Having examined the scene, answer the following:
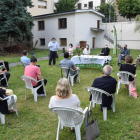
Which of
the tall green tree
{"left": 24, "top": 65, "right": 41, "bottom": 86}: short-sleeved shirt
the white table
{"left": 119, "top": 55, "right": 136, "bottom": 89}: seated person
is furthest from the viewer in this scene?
the tall green tree

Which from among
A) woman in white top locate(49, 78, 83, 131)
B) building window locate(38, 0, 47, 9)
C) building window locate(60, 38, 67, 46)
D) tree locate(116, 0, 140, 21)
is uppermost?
building window locate(38, 0, 47, 9)

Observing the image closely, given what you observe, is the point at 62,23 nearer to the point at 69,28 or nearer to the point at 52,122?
the point at 69,28

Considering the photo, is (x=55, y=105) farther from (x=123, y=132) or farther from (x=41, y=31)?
(x=41, y=31)

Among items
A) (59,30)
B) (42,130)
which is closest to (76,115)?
(42,130)

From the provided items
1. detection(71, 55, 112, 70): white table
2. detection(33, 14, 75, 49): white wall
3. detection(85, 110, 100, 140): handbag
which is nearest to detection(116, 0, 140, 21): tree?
detection(33, 14, 75, 49): white wall

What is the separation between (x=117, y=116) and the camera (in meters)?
3.73

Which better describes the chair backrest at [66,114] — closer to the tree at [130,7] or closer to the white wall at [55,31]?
the white wall at [55,31]

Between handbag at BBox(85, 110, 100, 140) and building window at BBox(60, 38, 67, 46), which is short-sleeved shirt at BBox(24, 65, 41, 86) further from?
building window at BBox(60, 38, 67, 46)

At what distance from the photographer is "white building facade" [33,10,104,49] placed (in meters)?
21.1

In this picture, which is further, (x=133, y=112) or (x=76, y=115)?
(x=133, y=112)

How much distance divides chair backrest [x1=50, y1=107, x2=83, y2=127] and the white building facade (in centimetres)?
1910

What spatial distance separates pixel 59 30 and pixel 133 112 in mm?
20029

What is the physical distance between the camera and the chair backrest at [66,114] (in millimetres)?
2494

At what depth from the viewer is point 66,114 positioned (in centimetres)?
262
